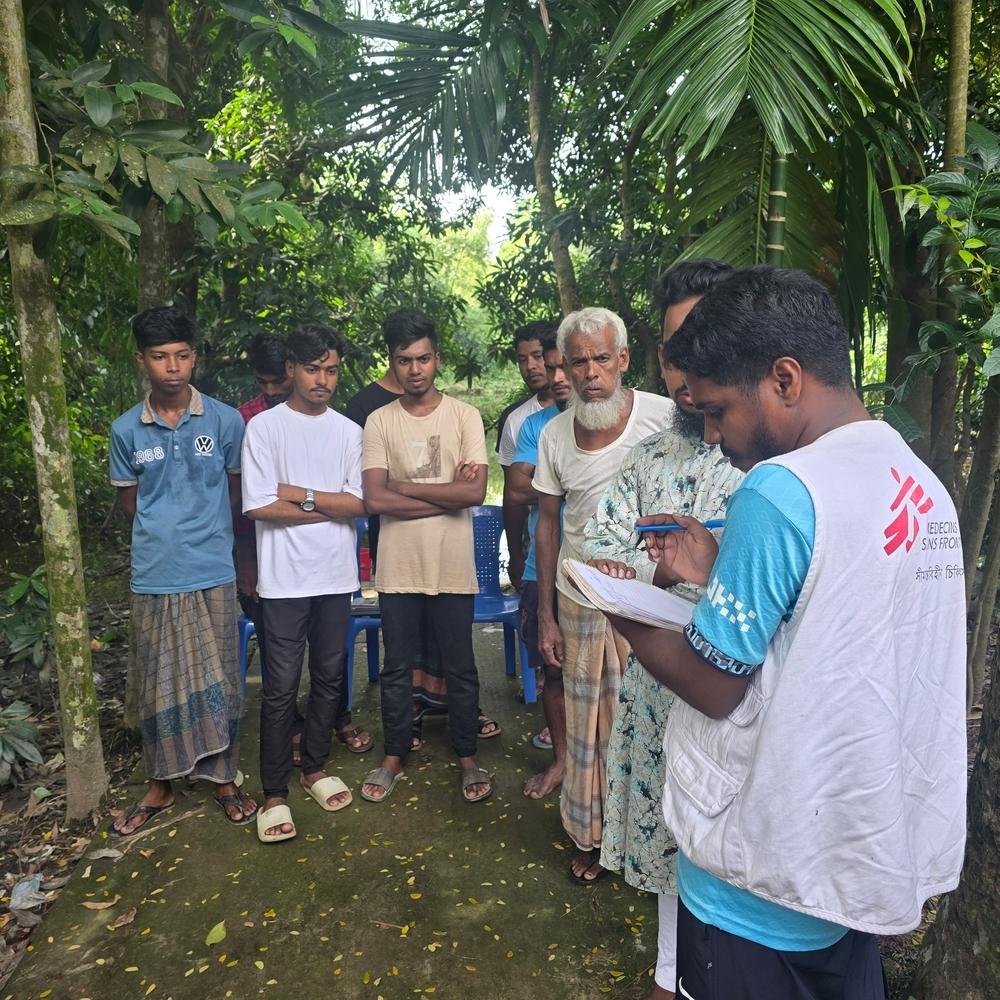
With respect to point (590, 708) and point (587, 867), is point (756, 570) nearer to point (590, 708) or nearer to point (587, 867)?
point (590, 708)

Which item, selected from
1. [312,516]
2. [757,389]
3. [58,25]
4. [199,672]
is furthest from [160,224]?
[757,389]

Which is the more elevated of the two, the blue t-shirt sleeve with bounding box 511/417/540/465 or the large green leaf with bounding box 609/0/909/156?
the large green leaf with bounding box 609/0/909/156

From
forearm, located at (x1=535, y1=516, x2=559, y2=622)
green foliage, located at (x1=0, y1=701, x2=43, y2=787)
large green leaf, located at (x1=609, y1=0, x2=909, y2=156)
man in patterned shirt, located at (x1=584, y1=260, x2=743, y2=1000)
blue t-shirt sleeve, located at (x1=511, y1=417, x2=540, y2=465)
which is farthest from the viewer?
blue t-shirt sleeve, located at (x1=511, y1=417, x2=540, y2=465)

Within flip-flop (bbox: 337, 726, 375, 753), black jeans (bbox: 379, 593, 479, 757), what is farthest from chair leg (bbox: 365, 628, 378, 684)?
black jeans (bbox: 379, 593, 479, 757)

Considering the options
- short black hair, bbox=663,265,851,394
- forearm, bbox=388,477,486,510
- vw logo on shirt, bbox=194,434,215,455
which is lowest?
forearm, bbox=388,477,486,510

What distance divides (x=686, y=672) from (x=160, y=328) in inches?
103

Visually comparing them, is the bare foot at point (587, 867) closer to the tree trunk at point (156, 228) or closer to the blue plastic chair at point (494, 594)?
the blue plastic chair at point (494, 594)

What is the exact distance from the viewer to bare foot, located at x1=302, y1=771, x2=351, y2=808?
327cm

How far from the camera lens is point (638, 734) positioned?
2180 millimetres

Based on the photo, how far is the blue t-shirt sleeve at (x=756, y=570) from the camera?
3.54 feet

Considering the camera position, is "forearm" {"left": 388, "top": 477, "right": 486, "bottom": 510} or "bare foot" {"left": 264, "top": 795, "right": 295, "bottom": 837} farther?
"forearm" {"left": 388, "top": 477, "right": 486, "bottom": 510}

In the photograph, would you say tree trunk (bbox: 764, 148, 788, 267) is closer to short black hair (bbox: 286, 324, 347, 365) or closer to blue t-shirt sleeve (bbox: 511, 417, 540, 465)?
blue t-shirt sleeve (bbox: 511, 417, 540, 465)

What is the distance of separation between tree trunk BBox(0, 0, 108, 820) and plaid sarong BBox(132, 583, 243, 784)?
22 centimetres

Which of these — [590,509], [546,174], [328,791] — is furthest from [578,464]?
[546,174]
